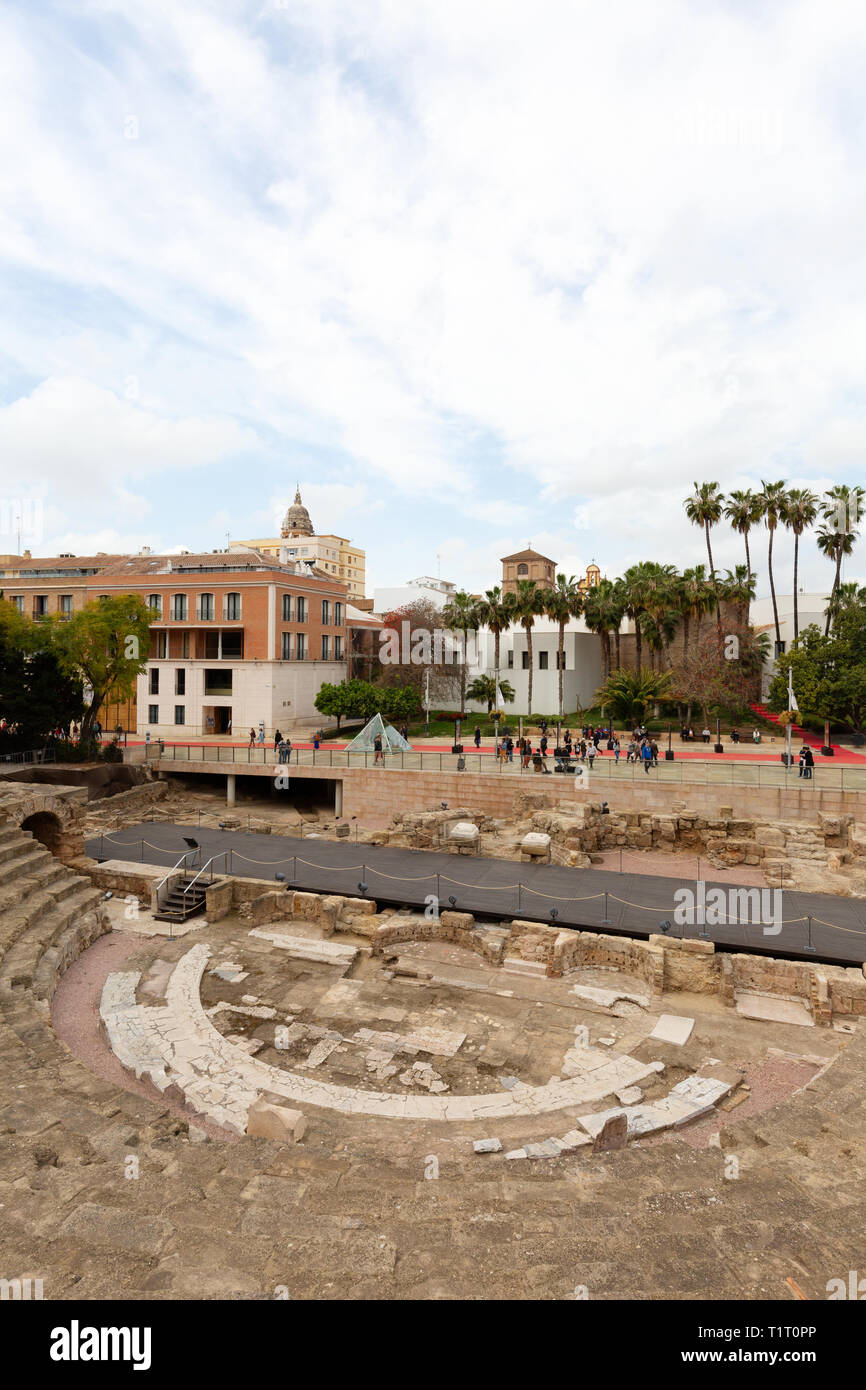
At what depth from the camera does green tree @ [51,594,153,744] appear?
1468 inches

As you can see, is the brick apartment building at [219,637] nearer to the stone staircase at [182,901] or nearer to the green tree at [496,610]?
the green tree at [496,610]

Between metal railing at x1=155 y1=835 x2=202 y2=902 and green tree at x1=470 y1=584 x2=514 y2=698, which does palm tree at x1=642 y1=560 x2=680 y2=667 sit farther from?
metal railing at x1=155 y1=835 x2=202 y2=902

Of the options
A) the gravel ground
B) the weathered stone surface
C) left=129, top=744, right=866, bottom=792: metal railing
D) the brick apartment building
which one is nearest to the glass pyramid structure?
left=129, top=744, right=866, bottom=792: metal railing

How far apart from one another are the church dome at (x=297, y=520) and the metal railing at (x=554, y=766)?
72.2 meters

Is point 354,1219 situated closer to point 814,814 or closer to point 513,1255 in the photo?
point 513,1255

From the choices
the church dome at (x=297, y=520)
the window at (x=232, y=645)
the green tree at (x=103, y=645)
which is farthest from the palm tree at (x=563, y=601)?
the church dome at (x=297, y=520)

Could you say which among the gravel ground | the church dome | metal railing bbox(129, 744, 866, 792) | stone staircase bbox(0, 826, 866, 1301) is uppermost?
the church dome

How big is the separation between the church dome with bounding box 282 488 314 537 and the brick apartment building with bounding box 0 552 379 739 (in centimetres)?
5468

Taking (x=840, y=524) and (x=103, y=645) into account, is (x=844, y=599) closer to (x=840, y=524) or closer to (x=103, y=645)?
(x=840, y=524)

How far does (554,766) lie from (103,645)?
2518cm

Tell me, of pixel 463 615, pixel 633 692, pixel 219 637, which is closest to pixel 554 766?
pixel 633 692

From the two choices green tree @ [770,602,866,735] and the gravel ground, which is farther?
green tree @ [770,602,866,735]
